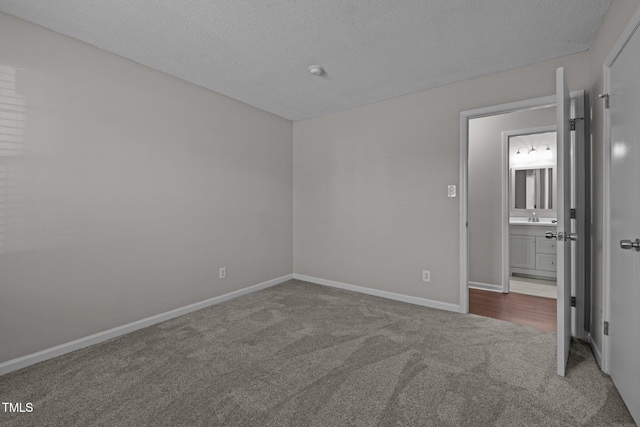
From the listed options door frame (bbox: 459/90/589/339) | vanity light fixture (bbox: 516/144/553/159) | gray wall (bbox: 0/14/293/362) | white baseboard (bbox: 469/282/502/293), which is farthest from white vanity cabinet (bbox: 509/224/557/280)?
gray wall (bbox: 0/14/293/362)

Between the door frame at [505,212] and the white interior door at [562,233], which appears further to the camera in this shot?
the door frame at [505,212]

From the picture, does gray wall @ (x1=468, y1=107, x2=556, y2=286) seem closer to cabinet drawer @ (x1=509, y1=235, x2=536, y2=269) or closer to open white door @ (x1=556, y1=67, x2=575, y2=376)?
cabinet drawer @ (x1=509, y1=235, x2=536, y2=269)

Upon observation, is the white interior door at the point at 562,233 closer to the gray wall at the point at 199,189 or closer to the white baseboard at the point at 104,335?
the gray wall at the point at 199,189

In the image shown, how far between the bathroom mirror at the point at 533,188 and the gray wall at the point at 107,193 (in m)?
4.50

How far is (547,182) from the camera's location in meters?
4.83

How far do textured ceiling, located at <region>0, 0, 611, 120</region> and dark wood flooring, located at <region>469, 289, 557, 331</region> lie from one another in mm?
2414

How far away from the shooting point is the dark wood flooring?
286 centimetres

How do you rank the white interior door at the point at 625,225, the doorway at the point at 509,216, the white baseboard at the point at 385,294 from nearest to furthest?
1. the white interior door at the point at 625,225
2. the white baseboard at the point at 385,294
3. the doorway at the point at 509,216

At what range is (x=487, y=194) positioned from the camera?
158 inches

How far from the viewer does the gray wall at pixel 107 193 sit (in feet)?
6.67

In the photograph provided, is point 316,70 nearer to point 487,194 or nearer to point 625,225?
point 625,225

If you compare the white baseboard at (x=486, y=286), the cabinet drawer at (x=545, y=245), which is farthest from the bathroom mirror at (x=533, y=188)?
the white baseboard at (x=486, y=286)

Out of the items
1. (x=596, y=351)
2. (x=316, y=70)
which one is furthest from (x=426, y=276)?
(x=316, y=70)

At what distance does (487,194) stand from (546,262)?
1.50 meters
